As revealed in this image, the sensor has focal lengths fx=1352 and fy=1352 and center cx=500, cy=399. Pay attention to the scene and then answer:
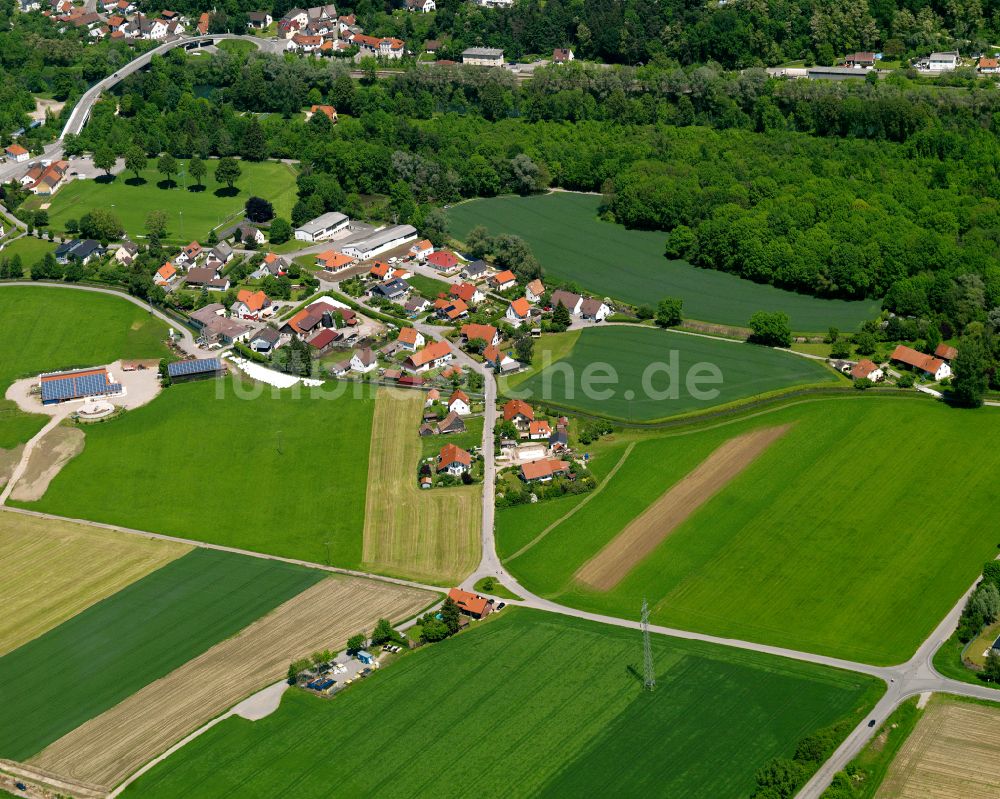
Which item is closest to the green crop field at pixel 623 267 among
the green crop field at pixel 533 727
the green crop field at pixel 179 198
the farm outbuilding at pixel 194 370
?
the green crop field at pixel 179 198

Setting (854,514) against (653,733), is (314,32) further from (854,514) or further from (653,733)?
(653,733)

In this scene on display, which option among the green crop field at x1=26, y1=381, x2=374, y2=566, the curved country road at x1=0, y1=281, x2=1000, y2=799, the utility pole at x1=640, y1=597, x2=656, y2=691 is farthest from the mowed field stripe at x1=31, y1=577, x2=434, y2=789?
the utility pole at x1=640, y1=597, x2=656, y2=691

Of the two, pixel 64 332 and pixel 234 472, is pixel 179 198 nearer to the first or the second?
pixel 64 332

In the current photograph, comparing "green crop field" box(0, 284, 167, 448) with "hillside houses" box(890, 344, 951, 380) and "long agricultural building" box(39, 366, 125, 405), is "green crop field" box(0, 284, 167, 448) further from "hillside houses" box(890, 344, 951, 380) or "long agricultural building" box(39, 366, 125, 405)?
"hillside houses" box(890, 344, 951, 380)

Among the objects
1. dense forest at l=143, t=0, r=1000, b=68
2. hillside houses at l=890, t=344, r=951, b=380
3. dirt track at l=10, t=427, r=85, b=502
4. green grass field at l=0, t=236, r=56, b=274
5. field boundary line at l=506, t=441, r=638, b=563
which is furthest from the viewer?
dense forest at l=143, t=0, r=1000, b=68

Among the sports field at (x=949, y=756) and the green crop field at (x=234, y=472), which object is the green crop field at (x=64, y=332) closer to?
the green crop field at (x=234, y=472)
